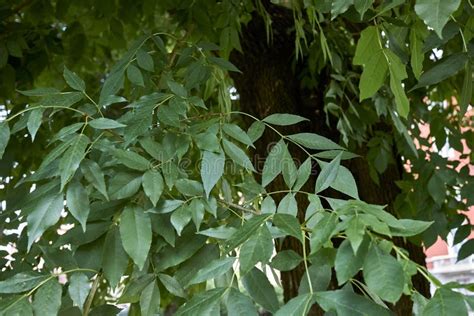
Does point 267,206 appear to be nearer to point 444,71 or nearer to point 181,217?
point 181,217

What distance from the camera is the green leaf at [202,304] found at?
0.74 metres

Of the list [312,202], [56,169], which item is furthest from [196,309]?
[56,169]

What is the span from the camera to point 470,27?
44.9 inches

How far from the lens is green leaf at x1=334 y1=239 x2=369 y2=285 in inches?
26.6

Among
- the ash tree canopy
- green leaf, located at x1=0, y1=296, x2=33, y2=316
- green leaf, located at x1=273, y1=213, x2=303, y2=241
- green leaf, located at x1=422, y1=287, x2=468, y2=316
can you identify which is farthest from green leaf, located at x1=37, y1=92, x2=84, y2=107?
green leaf, located at x1=422, y1=287, x2=468, y2=316

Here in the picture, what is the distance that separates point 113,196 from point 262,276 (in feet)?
0.82

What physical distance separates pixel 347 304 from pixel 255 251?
0.39 ft

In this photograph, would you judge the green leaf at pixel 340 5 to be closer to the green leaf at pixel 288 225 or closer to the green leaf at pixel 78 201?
the green leaf at pixel 288 225

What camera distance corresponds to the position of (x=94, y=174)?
3.02 ft

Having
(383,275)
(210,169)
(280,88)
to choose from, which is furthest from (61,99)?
(280,88)

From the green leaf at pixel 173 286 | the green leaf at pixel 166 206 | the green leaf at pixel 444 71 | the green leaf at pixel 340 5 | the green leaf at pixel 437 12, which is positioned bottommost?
the green leaf at pixel 173 286

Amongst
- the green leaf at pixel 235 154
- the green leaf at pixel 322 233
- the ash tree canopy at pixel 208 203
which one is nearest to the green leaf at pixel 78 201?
the ash tree canopy at pixel 208 203

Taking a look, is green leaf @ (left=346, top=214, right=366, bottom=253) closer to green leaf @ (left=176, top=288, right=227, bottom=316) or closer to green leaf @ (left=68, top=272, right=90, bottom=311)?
green leaf @ (left=176, top=288, right=227, bottom=316)

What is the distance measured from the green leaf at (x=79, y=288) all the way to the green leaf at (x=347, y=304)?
35cm
